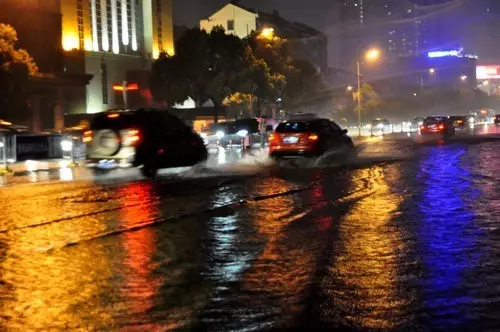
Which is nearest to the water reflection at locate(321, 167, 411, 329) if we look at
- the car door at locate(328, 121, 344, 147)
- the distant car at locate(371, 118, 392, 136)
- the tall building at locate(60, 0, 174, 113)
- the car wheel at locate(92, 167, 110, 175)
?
the car wheel at locate(92, 167, 110, 175)

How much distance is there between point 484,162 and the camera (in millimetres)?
21031

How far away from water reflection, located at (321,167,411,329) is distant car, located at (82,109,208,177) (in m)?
7.16

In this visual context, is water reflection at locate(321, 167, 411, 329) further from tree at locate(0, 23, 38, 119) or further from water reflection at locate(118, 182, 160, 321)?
tree at locate(0, 23, 38, 119)

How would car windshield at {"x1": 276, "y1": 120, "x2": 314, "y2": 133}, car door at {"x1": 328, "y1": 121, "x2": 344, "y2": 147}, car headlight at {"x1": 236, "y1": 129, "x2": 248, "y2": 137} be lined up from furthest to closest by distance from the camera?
car headlight at {"x1": 236, "y1": 129, "x2": 248, "y2": 137} → car door at {"x1": 328, "y1": 121, "x2": 344, "y2": 147} → car windshield at {"x1": 276, "y1": 120, "x2": 314, "y2": 133}

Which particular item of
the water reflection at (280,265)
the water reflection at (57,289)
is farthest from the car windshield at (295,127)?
the water reflection at (57,289)

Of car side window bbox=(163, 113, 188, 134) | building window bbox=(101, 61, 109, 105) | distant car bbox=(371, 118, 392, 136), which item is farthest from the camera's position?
distant car bbox=(371, 118, 392, 136)

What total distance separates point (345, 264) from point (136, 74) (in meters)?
51.4

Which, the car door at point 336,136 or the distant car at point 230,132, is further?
the distant car at point 230,132

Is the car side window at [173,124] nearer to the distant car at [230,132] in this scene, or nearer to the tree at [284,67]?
the distant car at [230,132]

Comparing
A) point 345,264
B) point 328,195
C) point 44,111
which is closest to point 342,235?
point 345,264

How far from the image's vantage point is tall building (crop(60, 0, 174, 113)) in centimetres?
4988

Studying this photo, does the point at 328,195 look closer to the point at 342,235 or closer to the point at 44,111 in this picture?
the point at 342,235

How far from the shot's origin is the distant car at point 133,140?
1678cm

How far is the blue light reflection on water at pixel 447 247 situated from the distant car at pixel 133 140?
22.1ft
